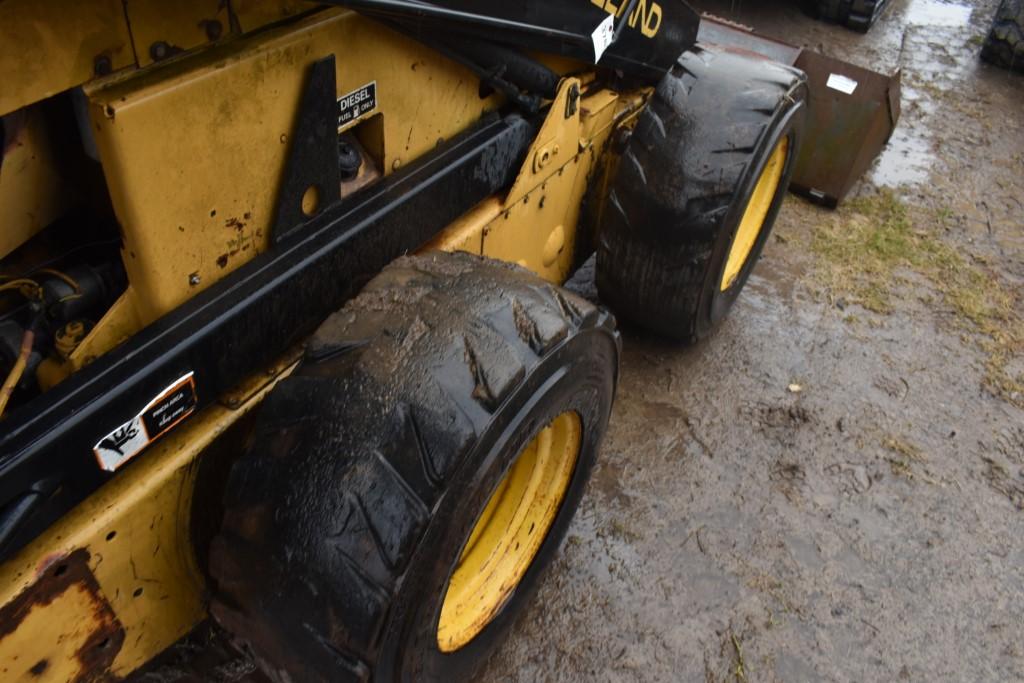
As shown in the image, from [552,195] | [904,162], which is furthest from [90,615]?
[904,162]

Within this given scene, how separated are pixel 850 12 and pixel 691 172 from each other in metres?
5.08

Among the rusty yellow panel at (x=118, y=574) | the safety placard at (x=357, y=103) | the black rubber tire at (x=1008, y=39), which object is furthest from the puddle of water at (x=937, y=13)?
the rusty yellow panel at (x=118, y=574)

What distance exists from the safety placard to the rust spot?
0.92 metres

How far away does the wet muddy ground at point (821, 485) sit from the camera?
2.37m

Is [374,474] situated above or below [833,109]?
above

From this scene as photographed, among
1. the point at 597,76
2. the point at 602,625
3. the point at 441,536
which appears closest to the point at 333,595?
the point at 441,536

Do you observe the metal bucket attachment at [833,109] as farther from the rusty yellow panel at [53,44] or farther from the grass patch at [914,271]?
the rusty yellow panel at [53,44]

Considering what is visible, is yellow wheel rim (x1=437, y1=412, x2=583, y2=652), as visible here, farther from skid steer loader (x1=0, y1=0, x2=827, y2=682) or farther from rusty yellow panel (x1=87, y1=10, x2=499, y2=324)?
rusty yellow panel (x1=87, y1=10, x2=499, y2=324)

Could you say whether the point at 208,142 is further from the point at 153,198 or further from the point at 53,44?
the point at 53,44

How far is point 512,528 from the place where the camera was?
214 centimetres

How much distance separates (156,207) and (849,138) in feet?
12.0

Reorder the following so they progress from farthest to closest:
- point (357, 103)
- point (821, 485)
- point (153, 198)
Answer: point (821, 485) < point (357, 103) < point (153, 198)

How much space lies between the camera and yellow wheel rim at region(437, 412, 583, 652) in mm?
2004

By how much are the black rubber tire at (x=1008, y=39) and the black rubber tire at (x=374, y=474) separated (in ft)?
20.2
